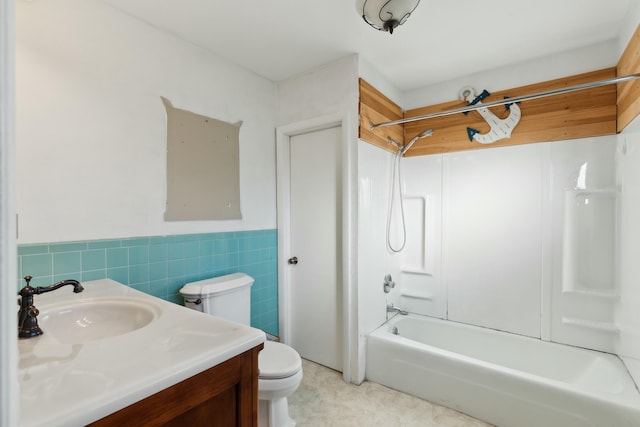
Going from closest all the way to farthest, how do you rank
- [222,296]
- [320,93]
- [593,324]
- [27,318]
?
[27,318]
[222,296]
[593,324]
[320,93]

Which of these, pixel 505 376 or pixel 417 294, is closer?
pixel 505 376

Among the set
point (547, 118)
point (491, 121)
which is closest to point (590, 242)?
point (547, 118)

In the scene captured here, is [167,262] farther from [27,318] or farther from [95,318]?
[27,318]

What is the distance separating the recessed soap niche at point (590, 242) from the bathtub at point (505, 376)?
1.48 feet

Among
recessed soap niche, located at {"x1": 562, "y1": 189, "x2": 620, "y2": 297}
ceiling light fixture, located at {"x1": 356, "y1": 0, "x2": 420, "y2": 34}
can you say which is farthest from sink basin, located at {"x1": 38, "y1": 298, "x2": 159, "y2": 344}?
recessed soap niche, located at {"x1": 562, "y1": 189, "x2": 620, "y2": 297}

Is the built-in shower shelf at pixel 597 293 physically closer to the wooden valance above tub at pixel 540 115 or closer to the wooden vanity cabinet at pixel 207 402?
the wooden valance above tub at pixel 540 115

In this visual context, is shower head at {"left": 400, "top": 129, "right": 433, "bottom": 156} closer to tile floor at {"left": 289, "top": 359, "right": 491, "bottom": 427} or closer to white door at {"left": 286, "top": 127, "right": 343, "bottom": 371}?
white door at {"left": 286, "top": 127, "right": 343, "bottom": 371}

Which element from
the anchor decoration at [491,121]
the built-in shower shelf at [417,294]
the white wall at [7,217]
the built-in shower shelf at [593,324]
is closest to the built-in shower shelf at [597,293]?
the built-in shower shelf at [593,324]

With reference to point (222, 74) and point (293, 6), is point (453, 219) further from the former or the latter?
point (222, 74)

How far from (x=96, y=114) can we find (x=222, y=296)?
1.22 m

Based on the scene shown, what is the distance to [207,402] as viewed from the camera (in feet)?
2.76

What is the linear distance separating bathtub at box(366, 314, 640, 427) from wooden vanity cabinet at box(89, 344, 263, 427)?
4.83ft

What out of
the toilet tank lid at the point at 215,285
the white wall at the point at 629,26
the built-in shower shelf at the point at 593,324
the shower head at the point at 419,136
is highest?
the white wall at the point at 629,26

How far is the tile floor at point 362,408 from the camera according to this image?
1.83 metres
